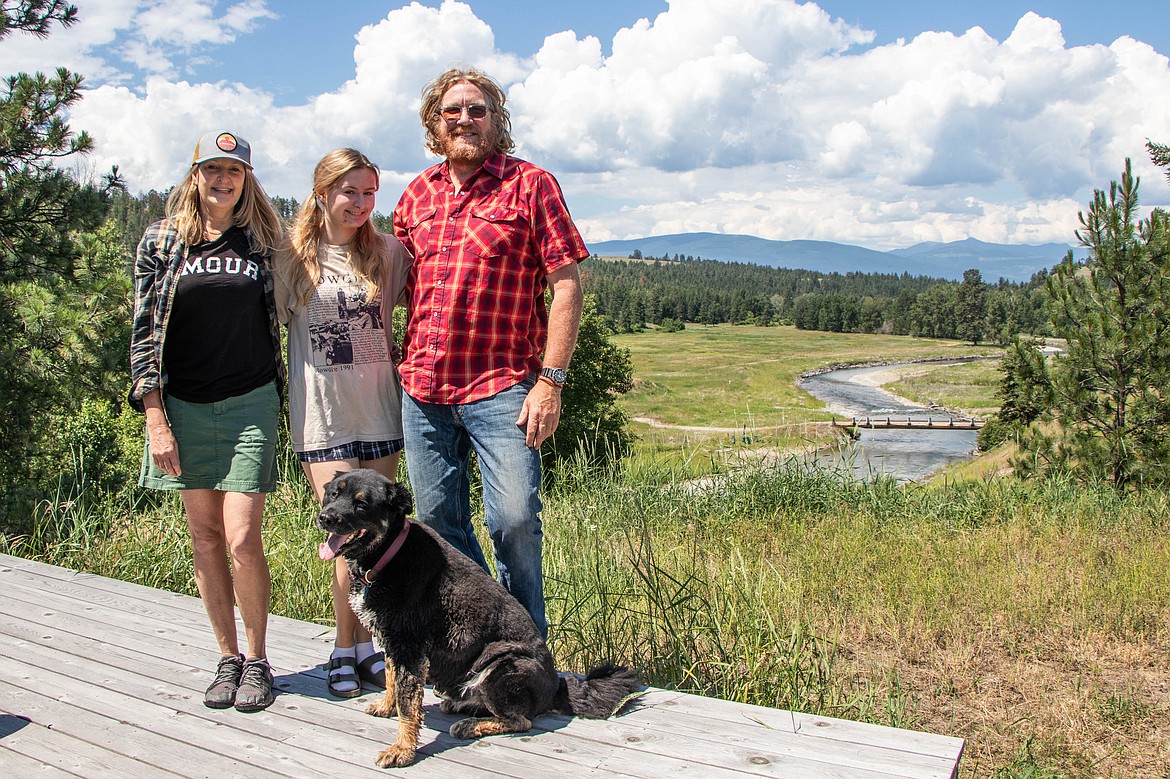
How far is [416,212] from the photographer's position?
3.29 metres

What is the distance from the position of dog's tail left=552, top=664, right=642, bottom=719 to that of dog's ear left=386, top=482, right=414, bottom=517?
0.88 metres

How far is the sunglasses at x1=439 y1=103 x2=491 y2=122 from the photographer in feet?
10.2

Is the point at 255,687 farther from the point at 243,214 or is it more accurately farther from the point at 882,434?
the point at 882,434

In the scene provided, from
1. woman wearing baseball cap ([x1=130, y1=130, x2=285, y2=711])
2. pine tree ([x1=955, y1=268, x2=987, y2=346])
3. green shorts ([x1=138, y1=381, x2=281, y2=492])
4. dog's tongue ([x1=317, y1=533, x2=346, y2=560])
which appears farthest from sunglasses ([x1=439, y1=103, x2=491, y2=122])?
pine tree ([x1=955, y1=268, x2=987, y2=346])

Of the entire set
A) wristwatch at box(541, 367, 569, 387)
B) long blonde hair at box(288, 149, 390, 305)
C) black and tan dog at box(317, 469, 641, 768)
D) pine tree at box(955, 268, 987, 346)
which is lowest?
black and tan dog at box(317, 469, 641, 768)

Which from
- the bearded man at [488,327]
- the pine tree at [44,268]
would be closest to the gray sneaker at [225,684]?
the bearded man at [488,327]

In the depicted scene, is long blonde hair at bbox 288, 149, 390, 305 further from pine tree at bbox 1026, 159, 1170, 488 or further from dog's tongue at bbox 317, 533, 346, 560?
pine tree at bbox 1026, 159, 1170, 488

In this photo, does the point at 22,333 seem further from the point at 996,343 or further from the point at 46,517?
the point at 996,343

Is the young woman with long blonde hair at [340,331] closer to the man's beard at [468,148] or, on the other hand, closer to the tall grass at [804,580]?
the man's beard at [468,148]

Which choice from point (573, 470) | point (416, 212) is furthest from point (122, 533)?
point (416, 212)

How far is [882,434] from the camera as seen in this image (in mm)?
50938

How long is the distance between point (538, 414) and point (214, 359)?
3.98 feet

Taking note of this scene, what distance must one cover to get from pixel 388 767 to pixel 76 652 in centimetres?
188

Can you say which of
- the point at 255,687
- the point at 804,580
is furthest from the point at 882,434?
the point at 255,687
